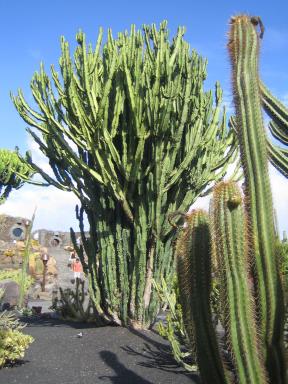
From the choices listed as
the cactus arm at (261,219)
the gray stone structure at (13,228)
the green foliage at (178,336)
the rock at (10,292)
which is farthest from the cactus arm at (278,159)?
the gray stone structure at (13,228)

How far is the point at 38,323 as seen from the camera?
8.84 metres

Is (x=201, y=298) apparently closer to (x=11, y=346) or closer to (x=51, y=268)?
(x=11, y=346)

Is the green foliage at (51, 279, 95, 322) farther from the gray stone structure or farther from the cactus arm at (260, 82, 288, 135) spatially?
the gray stone structure

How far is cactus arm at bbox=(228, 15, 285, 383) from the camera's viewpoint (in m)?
3.17

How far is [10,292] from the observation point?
14172 mm

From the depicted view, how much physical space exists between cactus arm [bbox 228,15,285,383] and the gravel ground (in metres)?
1.96

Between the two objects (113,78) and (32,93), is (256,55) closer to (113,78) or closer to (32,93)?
(113,78)

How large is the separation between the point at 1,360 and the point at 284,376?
3498 mm

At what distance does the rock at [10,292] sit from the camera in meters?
13.8

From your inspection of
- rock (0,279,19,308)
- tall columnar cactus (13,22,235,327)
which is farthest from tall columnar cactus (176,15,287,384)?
rock (0,279,19,308)

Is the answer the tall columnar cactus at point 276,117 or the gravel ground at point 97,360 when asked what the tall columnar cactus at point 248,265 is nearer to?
the tall columnar cactus at point 276,117

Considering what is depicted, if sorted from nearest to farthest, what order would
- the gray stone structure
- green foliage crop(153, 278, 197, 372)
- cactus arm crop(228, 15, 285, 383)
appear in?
cactus arm crop(228, 15, 285, 383)
green foliage crop(153, 278, 197, 372)
the gray stone structure

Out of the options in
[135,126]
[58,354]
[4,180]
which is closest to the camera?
[58,354]

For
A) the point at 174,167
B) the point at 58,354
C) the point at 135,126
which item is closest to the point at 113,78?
the point at 135,126
